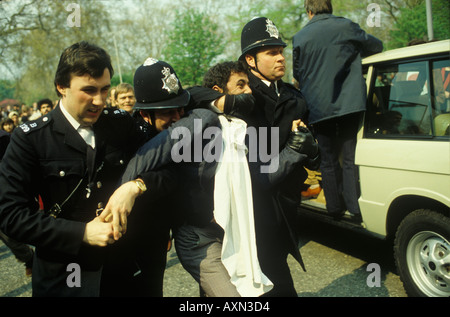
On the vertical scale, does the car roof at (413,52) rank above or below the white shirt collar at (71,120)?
above

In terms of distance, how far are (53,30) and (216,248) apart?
24.5 m

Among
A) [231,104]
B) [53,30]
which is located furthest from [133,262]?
[53,30]

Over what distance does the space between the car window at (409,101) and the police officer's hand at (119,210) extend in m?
2.55

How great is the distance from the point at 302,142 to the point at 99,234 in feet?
3.64

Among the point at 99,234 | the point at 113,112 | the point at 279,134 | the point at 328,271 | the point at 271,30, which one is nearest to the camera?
the point at 99,234

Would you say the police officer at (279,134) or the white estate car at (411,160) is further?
the white estate car at (411,160)

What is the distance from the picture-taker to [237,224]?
1823 millimetres

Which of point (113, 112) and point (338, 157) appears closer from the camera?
point (113, 112)

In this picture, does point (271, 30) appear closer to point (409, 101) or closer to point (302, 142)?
point (302, 142)

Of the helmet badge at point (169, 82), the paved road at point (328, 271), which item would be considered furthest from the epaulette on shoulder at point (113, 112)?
the paved road at point (328, 271)

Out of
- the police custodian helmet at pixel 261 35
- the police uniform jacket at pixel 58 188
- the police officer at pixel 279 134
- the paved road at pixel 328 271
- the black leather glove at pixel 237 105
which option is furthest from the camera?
the paved road at pixel 328 271

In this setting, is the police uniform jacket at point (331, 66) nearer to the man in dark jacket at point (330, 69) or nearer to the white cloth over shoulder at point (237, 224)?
the man in dark jacket at point (330, 69)

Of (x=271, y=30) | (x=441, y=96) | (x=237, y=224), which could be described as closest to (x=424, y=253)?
(x=441, y=96)

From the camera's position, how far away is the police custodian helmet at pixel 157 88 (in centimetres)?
184
